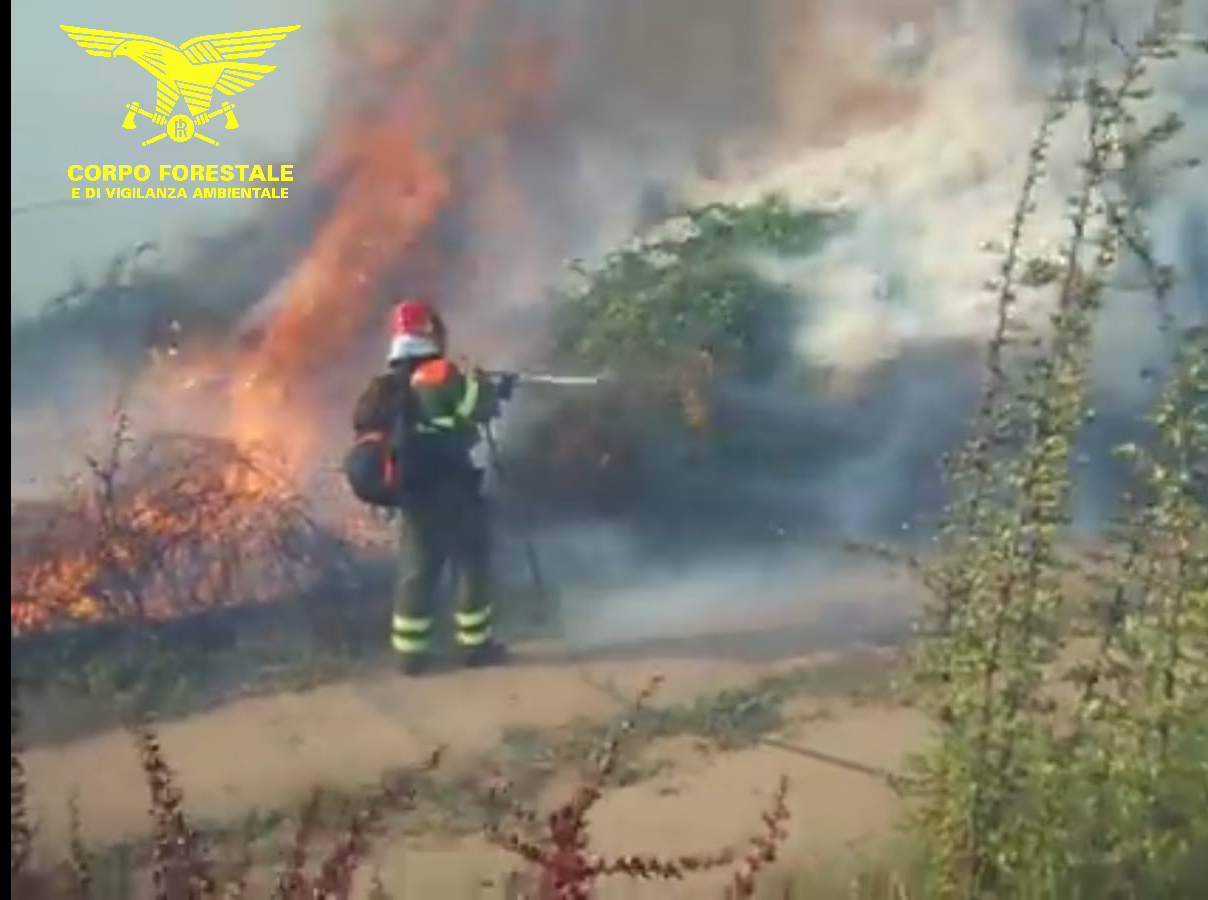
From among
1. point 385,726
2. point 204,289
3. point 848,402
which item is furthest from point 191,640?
point 848,402

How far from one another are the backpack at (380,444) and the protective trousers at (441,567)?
0.03 metres

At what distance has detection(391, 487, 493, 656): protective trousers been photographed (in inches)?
69.6

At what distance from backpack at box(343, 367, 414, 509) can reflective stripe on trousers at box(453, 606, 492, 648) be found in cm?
13

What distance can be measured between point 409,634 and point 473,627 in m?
0.06

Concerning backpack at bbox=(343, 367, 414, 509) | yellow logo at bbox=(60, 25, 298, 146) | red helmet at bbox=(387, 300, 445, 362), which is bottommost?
backpack at bbox=(343, 367, 414, 509)

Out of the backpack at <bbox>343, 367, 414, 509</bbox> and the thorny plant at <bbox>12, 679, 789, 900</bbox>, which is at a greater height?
the backpack at <bbox>343, 367, 414, 509</bbox>

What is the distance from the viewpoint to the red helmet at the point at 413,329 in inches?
69.5

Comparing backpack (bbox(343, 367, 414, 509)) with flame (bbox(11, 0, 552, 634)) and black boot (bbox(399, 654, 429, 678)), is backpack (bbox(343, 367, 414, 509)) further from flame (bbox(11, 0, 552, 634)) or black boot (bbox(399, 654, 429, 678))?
black boot (bbox(399, 654, 429, 678))

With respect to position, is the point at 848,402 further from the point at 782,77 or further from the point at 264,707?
the point at 264,707

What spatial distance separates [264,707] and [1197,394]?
37.8 inches

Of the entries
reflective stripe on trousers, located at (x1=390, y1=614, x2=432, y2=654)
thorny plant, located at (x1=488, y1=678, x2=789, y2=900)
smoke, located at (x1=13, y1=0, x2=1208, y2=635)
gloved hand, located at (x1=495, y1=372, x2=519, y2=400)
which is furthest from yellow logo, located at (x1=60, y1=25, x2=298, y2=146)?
thorny plant, located at (x1=488, y1=678, x2=789, y2=900)

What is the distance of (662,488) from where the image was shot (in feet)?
5.83

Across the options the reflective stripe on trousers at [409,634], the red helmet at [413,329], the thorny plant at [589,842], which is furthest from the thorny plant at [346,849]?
the red helmet at [413,329]

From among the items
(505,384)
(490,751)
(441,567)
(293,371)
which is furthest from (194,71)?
(490,751)
